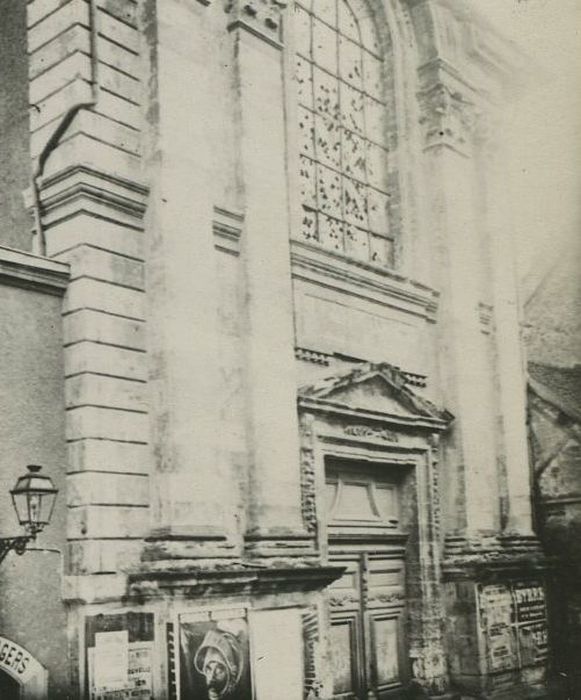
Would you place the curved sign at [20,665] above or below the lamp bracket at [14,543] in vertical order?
below

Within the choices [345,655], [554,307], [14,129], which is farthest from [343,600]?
[554,307]

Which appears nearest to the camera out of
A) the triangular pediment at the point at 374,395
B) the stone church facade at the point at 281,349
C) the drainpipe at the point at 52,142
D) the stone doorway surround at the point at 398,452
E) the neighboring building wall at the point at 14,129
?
the stone church facade at the point at 281,349

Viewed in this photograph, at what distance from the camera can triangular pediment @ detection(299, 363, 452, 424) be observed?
923cm

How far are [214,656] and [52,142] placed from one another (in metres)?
4.33

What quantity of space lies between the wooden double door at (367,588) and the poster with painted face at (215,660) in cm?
200

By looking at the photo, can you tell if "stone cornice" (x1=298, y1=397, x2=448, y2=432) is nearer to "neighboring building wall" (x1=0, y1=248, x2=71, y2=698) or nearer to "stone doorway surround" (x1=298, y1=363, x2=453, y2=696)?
"stone doorway surround" (x1=298, y1=363, x2=453, y2=696)

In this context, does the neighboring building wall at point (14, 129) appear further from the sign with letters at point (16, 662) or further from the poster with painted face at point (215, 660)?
the poster with painted face at point (215, 660)

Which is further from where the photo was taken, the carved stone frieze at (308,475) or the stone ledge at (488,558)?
the stone ledge at (488,558)

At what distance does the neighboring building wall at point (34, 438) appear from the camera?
6.77 metres

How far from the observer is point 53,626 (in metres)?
6.93

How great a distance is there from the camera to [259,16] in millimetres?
9258

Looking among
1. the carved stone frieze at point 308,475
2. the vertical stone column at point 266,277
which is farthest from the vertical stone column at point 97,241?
the carved stone frieze at point 308,475

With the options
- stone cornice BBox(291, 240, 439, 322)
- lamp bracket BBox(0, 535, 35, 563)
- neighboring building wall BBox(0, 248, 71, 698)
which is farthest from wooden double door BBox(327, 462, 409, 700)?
lamp bracket BBox(0, 535, 35, 563)

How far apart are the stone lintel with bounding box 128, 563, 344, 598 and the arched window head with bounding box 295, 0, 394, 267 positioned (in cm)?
345
